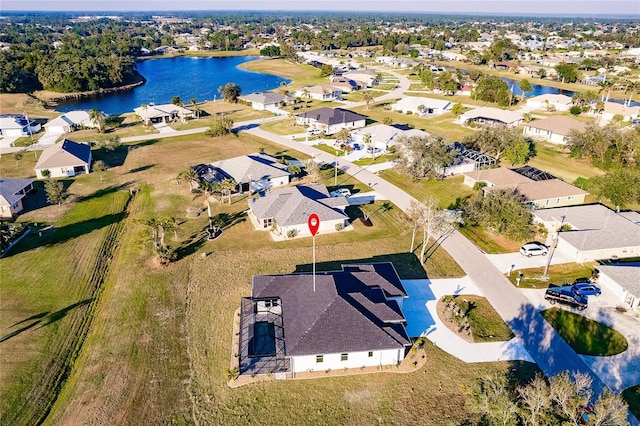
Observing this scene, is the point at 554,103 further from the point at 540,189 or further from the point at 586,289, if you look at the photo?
the point at 586,289

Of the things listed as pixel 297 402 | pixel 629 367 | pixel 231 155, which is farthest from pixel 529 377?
pixel 231 155

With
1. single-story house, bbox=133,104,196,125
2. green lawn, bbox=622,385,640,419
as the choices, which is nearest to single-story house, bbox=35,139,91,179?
single-story house, bbox=133,104,196,125

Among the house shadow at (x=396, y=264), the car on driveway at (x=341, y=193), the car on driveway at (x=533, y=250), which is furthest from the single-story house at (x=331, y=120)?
the car on driveway at (x=533, y=250)

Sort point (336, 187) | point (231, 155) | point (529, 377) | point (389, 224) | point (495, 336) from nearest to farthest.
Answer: point (529, 377), point (495, 336), point (389, 224), point (336, 187), point (231, 155)

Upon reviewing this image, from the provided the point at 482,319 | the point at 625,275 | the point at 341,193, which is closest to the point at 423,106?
the point at 341,193

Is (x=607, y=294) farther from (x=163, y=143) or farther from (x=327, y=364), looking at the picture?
(x=163, y=143)

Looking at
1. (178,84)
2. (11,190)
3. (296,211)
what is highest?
(296,211)
